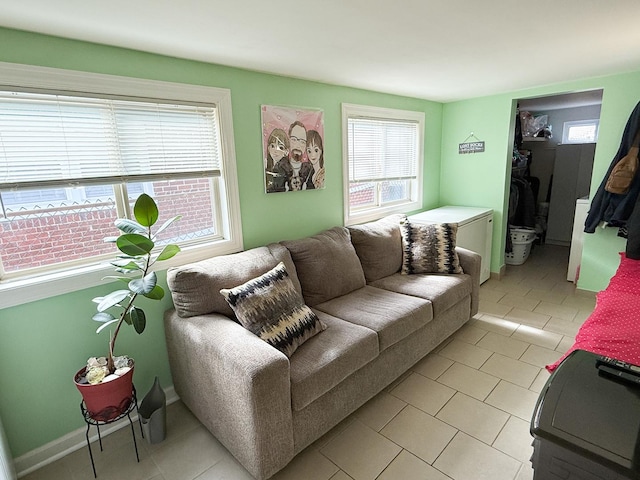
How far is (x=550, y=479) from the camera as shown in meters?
0.95

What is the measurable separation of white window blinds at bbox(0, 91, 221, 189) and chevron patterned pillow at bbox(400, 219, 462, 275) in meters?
1.76

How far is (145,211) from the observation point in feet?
5.62

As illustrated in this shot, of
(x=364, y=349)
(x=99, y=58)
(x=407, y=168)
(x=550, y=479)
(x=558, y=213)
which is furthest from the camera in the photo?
(x=558, y=213)

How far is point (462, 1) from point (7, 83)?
2033mm

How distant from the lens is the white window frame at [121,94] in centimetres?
163

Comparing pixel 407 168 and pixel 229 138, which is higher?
pixel 229 138

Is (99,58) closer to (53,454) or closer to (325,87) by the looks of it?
(325,87)

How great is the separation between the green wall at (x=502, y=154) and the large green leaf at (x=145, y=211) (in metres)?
3.57

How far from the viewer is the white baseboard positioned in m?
1.76

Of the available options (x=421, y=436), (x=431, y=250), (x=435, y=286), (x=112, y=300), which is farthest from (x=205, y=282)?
(x=431, y=250)

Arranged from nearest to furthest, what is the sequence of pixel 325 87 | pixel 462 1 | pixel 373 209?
pixel 462 1, pixel 325 87, pixel 373 209

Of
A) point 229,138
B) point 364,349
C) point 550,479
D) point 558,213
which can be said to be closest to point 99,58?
point 229,138

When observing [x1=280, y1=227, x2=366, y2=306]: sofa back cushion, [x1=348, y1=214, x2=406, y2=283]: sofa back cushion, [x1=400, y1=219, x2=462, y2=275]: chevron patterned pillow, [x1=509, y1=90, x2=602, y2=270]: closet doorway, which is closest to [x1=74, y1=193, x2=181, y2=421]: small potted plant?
[x1=280, y1=227, x2=366, y2=306]: sofa back cushion

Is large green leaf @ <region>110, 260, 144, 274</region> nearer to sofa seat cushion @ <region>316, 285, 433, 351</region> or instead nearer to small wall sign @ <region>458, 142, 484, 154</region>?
sofa seat cushion @ <region>316, 285, 433, 351</region>
